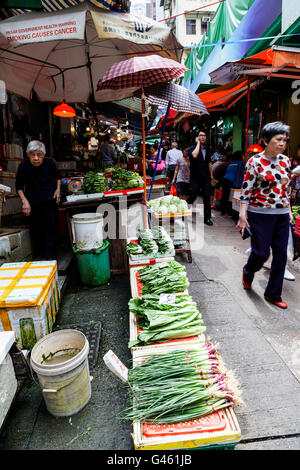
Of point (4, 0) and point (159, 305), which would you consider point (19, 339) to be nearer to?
point (159, 305)

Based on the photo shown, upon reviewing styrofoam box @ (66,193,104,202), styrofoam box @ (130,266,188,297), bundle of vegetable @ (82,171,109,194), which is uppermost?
bundle of vegetable @ (82,171,109,194)

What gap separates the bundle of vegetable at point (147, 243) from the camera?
4.15 meters

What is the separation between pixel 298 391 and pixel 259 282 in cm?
229

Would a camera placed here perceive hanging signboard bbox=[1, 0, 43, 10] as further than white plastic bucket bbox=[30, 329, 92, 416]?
Yes

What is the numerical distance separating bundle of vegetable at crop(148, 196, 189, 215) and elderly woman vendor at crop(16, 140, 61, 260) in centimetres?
192

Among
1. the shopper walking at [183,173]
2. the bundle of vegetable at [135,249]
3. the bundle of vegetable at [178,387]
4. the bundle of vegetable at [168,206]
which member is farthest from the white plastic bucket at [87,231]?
the shopper walking at [183,173]

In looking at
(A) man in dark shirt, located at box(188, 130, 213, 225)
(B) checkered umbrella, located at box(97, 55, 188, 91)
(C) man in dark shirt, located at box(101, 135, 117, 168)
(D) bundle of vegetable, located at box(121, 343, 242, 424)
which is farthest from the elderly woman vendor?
(C) man in dark shirt, located at box(101, 135, 117, 168)

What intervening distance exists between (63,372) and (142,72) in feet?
12.8

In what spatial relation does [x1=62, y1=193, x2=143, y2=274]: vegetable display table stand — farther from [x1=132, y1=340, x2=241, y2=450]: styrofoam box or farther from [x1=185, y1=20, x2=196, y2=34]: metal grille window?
[x1=185, y1=20, x2=196, y2=34]: metal grille window

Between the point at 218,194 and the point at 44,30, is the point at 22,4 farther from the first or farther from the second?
the point at 218,194

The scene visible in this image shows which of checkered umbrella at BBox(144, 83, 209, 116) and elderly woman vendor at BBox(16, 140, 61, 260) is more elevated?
checkered umbrella at BBox(144, 83, 209, 116)

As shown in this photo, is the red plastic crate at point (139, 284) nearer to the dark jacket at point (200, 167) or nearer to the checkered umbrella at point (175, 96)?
the checkered umbrella at point (175, 96)

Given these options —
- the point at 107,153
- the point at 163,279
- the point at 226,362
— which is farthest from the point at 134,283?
the point at 107,153

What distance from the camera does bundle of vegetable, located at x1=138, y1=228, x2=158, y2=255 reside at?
163 inches
